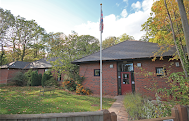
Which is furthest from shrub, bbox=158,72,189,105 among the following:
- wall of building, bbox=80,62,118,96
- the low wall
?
wall of building, bbox=80,62,118,96

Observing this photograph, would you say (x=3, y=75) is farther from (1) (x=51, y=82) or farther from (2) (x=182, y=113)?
(2) (x=182, y=113)

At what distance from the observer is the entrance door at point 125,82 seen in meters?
10.2

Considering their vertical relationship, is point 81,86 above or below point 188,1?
below

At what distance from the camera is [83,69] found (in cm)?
1228

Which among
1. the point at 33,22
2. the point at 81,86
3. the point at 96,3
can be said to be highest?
the point at 33,22

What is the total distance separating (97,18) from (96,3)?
1036 millimetres

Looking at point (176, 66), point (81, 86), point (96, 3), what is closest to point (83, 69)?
point (81, 86)

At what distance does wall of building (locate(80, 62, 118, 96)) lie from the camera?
10.4m

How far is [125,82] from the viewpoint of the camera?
10453 mm

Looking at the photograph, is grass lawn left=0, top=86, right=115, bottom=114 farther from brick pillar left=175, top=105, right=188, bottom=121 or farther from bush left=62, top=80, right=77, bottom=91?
brick pillar left=175, top=105, right=188, bottom=121

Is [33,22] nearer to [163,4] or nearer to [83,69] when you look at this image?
[83,69]

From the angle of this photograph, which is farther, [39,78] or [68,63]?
[39,78]

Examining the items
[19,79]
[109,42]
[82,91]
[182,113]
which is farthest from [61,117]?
[109,42]

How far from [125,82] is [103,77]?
2.34 meters
